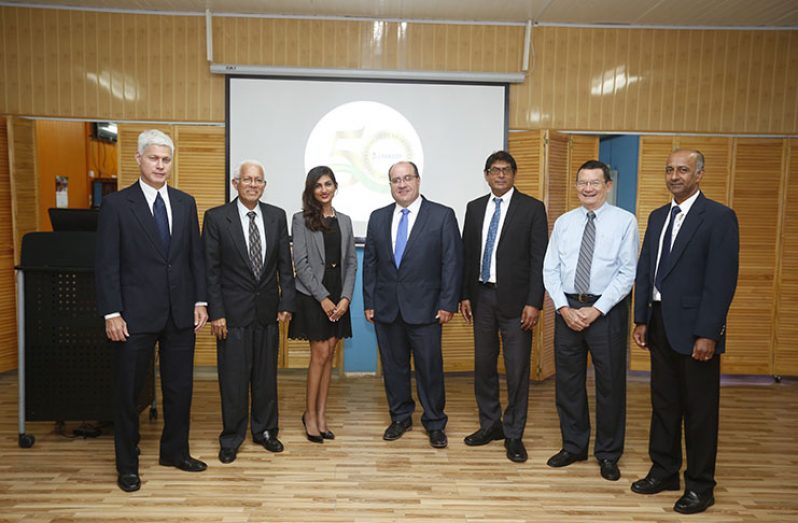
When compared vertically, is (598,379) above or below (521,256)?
below

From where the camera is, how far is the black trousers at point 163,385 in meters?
3.19

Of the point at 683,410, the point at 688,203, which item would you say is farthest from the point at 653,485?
the point at 688,203

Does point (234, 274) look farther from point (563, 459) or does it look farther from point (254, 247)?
point (563, 459)

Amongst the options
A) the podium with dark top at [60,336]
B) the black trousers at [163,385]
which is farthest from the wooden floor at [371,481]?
the podium with dark top at [60,336]

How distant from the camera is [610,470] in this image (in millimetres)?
3402

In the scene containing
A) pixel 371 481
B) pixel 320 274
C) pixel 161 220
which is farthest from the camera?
pixel 320 274

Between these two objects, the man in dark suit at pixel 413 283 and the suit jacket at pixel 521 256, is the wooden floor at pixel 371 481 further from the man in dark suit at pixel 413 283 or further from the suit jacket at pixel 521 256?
the suit jacket at pixel 521 256

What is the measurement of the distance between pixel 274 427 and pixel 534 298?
1.81 metres

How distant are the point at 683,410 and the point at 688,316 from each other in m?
0.55

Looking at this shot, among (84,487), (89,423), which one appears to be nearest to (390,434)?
(84,487)

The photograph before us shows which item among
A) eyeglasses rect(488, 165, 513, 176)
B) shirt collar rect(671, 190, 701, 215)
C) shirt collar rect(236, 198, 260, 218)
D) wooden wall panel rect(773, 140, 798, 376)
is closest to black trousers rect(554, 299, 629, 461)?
shirt collar rect(671, 190, 701, 215)

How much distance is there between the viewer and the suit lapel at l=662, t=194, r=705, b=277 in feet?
9.72

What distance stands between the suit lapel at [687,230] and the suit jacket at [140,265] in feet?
8.35

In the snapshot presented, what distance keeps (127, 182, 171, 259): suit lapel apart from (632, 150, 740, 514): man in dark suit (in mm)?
2585
